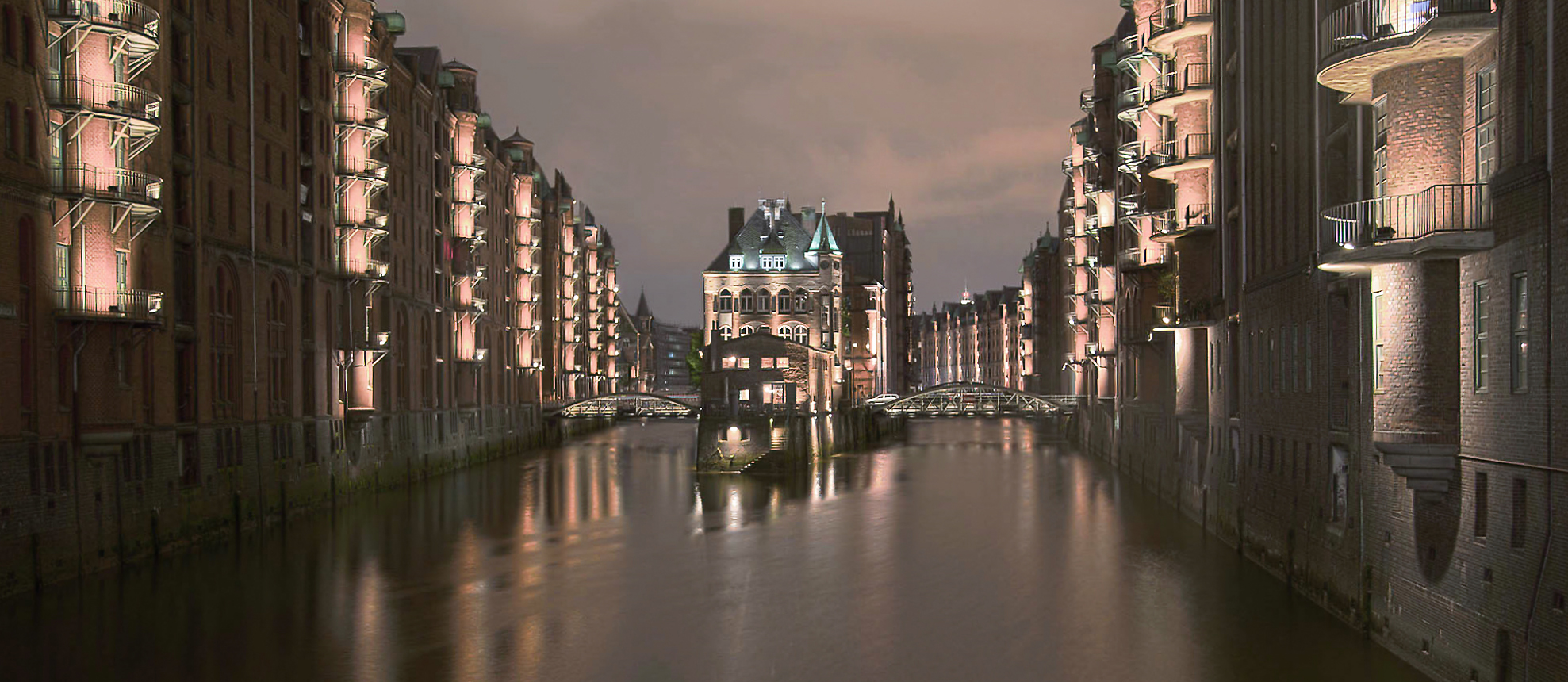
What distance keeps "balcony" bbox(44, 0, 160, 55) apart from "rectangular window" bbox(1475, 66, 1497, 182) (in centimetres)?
2842

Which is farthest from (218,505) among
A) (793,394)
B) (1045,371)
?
(1045,371)

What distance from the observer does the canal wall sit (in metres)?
29.9

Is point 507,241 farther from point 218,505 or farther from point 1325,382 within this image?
point 1325,382

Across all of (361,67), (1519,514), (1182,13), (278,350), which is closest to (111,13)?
(278,350)

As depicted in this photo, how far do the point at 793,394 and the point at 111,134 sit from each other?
47155 millimetres

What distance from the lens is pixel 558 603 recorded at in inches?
1271

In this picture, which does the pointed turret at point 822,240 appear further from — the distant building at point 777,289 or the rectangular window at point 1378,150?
the rectangular window at point 1378,150

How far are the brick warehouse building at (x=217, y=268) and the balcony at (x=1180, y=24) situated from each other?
2845 cm

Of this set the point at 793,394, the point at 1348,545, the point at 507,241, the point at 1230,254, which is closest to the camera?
the point at 1348,545

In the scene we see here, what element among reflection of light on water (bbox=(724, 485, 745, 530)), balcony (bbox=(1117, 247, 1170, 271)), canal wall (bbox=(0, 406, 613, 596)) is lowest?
reflection of light on water (bbox=(724, 485, 745, 530))

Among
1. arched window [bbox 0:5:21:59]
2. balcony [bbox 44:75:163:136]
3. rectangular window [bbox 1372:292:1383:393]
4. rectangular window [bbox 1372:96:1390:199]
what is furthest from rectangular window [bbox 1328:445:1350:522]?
arched window [bbox 0:5:21:59]

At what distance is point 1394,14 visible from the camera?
66.2 feet

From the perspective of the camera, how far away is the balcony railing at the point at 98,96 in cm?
3148

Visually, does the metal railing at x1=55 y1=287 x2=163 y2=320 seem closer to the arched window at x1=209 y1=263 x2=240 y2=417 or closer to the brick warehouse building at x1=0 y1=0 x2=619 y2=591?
the brick warehouse building at x1=0 y1=0 x2=619 y2=591
